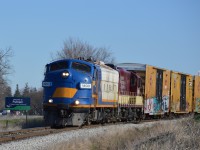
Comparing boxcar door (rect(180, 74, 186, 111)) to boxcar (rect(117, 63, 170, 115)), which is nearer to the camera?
boxcar (rect(117, 63, 170, 115))

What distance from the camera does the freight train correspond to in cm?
2038

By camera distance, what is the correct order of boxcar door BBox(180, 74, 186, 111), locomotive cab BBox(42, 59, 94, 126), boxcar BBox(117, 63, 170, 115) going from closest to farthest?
locomotive cab BBox(42, 59, 94, 126)
boxcar BBox(117, 63, 170, 115)
boxcar door BBox(180, 74, 186, 111)

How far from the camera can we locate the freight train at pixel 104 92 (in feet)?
66.8

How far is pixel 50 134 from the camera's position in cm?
1764

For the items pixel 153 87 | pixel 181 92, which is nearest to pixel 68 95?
pixel 153 87

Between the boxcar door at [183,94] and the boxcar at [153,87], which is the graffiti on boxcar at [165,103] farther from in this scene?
the boxcar door at [183,94]

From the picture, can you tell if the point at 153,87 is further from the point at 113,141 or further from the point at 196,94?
the point at 113,141

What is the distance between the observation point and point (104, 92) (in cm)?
2314

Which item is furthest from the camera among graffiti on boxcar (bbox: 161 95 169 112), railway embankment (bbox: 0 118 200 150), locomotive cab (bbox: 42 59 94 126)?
graffiti on boxcar (bbox: 161 95 169 112)

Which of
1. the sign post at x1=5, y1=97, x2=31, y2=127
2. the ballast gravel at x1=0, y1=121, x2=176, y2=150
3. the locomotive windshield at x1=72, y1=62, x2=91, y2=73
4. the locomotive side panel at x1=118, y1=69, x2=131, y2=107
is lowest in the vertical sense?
the ballast gravel at x1=0, y1=121, x2=176, y2=150

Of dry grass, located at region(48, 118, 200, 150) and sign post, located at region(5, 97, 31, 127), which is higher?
sign post, located at region(5, 97, 31, 127)

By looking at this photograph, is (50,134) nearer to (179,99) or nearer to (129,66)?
(129,66)

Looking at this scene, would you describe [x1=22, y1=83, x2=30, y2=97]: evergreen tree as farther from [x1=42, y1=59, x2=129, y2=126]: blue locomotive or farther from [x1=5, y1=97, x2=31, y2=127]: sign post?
[x1=42, y1=59, x2=129, y2=126]: blue locomotive

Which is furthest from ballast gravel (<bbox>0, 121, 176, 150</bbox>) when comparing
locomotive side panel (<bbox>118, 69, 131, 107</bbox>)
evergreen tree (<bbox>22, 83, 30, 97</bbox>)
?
evergreen tree (<bbox>22, 83, 30, 97</bbox>)
